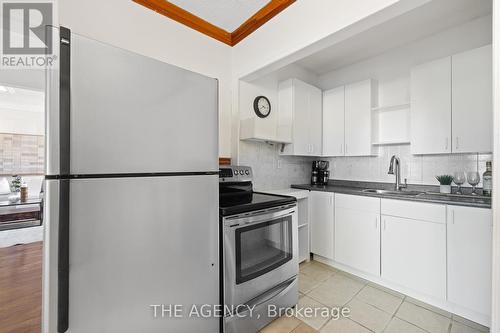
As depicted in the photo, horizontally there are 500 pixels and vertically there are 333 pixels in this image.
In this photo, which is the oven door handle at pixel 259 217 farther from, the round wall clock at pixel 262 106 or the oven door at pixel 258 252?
the round wall clock at pixel 262 106

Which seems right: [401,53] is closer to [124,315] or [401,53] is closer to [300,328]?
[300,328]

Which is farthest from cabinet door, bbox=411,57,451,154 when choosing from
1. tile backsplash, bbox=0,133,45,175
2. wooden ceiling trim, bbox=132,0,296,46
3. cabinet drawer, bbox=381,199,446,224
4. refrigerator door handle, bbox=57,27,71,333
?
tile backsplash, bbox=0,133,45,175

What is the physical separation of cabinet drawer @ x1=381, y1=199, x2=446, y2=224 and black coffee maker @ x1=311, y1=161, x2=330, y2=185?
3.79 feet

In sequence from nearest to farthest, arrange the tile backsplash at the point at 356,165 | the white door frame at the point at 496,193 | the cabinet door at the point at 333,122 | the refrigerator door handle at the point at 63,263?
1. the refrigerator door handle at the point at 63,263
2. the white door frame at the point at 496,193
3. the tile backsplash at the point at 356,165
4. the cabinet door at the point at 333,122

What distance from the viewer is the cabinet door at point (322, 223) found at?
2529 mm

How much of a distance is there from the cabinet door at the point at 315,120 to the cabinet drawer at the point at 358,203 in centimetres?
80

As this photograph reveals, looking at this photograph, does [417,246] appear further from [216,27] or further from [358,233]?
[216,27]

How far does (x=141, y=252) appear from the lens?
1033mm

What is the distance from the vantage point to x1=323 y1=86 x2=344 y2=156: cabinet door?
9.54 feet

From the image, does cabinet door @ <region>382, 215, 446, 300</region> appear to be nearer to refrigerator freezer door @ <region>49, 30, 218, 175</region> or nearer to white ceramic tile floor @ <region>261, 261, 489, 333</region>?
white ceramic tile floor @ <region>261, 261, 489, 333</region>

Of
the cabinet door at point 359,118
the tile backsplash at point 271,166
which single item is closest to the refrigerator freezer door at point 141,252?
the tile backsplash at point 271,166

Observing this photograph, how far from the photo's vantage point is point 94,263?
2.97 feet

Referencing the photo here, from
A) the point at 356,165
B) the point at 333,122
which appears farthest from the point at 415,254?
the point at 333,122

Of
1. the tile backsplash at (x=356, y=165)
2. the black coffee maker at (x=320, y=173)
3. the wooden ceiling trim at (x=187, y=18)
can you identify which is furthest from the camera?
the black coffee maker at (x=320, y=173)
